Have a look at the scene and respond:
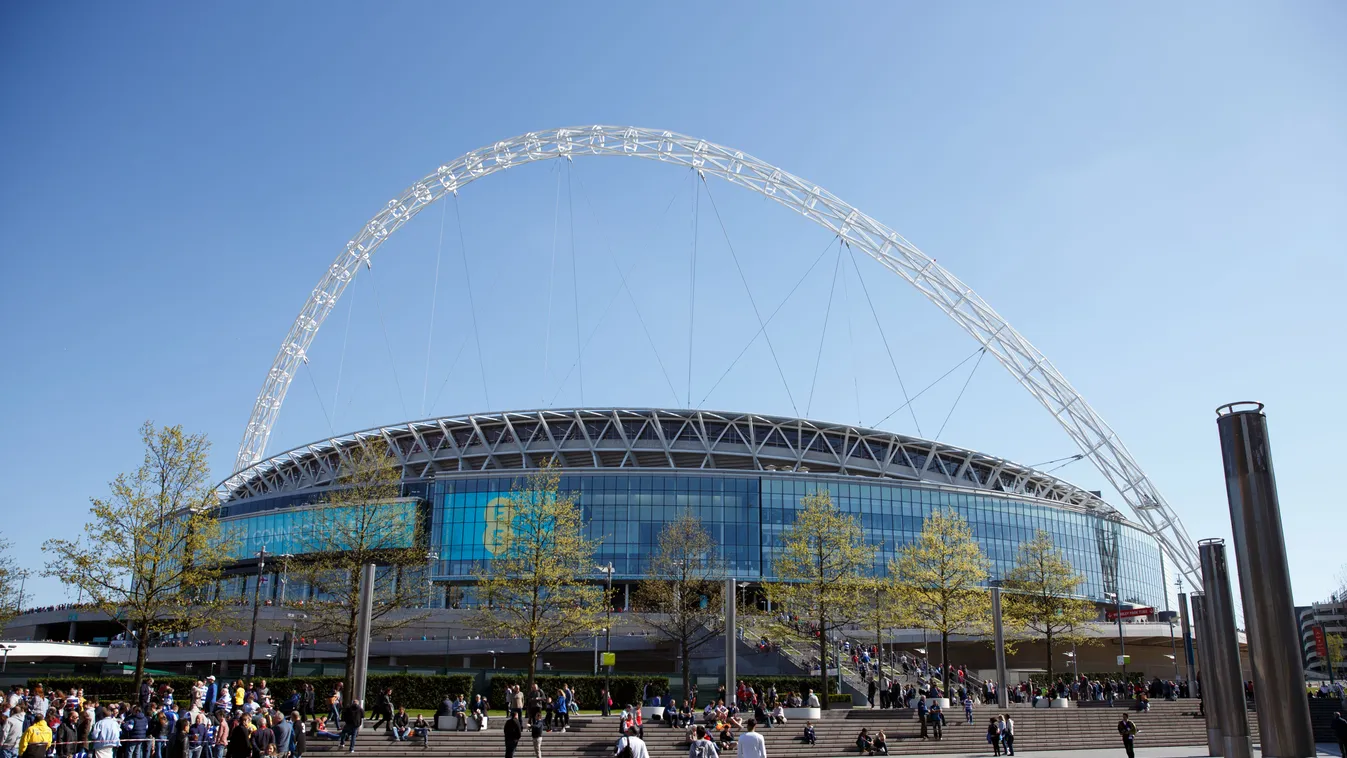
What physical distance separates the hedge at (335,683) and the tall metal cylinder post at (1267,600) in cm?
3553

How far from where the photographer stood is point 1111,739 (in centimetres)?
4006

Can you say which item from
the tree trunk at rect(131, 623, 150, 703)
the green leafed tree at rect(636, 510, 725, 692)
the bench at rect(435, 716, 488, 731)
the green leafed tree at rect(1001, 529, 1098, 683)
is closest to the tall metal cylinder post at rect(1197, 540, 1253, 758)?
the bench at rect(435, 716, 488, 731)

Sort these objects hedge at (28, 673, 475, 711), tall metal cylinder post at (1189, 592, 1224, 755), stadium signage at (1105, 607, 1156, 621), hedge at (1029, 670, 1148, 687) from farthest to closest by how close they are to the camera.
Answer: stadium signage at (1105, 607, 1156, 621)
hedge at (1029, 670, 1148, 687)
hedge at (28, 673, 475, 711)
tall metal cylinder post at (1189, 592, 1224, 755)

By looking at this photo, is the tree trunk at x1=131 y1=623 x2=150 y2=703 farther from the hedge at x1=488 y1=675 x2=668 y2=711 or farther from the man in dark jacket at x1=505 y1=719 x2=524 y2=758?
the hedge at x1=488 y1=675 x2=668 y2=711

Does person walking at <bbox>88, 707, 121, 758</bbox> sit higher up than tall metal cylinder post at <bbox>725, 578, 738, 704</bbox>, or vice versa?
tall metal cylinder post at <bbox>725, 578, 738, 704</bbox>

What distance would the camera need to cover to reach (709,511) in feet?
264

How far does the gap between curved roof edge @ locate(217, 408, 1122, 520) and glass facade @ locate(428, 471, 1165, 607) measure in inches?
220

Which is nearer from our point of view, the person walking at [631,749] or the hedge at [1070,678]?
the person walking at [631,749]

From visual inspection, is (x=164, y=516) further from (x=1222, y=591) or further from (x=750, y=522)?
(x=750, y=522)

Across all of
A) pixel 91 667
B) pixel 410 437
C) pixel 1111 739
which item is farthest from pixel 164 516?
pixel 410 437

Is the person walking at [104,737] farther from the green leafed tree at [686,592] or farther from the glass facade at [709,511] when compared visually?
the glass facade at [709,511]

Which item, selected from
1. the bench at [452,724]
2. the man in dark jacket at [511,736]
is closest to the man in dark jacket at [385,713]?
the bench at [452,724]

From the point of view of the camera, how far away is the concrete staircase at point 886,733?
101 ft

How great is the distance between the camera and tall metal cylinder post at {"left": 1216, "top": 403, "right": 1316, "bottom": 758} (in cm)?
1355
